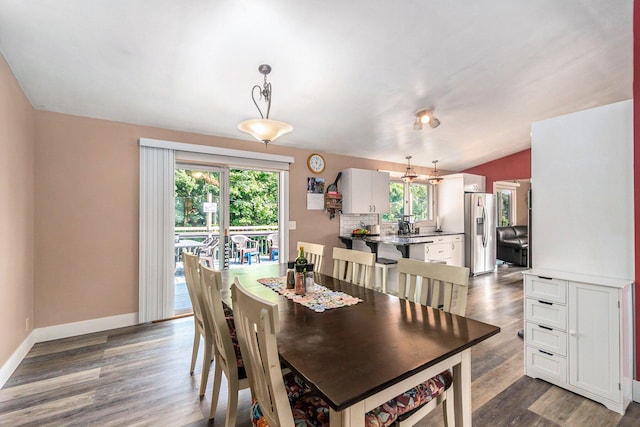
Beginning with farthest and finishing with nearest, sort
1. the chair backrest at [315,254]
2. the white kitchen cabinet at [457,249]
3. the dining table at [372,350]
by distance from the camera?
the white kitchen cabinet at [457,249], the chair backrest at [315,254], the dining table at [372,350]

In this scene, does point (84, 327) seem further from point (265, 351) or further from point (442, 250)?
point (442, 250)

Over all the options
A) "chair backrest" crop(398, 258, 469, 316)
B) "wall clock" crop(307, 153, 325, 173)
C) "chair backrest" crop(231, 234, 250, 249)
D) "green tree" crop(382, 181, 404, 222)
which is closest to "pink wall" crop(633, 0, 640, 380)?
"chair backrest" crop(398, 258, 469, 316)

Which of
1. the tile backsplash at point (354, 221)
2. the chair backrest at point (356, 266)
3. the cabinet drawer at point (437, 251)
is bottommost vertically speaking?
the cabinet drawer at point (437, 251)

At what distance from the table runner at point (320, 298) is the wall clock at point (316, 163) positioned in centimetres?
273

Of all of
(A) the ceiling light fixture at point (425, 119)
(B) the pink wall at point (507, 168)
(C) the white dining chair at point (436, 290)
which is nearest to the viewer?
(C) the white dining chair at point (436, 290)

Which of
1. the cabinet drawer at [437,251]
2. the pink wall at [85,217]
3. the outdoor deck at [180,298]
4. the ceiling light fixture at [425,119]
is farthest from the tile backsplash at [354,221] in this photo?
the pink wall at [85,217]

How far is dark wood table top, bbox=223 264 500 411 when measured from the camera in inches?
38.0

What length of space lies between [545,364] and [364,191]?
10.5 feet

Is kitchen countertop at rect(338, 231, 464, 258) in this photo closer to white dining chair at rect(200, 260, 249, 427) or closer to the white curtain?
the white curtain

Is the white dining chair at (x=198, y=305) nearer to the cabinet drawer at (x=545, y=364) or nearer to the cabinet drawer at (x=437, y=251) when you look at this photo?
the cabinet drawer at (x=545, y=364)

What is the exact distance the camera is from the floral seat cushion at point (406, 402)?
1150 mm

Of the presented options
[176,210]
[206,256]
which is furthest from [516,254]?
[176,210]

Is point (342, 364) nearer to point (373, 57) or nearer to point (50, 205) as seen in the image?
point (373, 57)

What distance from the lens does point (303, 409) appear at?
1.18 metres
